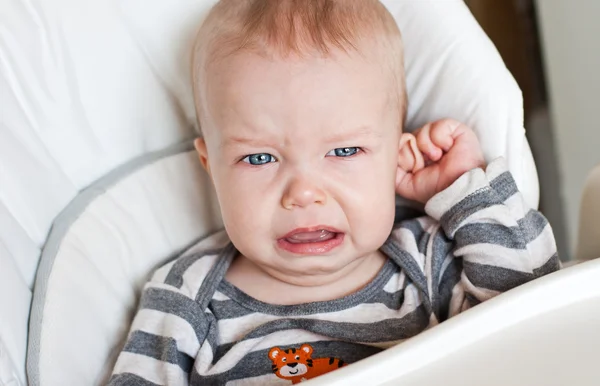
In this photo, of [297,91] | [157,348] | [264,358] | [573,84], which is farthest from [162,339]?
[573,84]

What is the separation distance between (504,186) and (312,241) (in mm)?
228

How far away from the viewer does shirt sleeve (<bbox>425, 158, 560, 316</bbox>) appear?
878 millimetres

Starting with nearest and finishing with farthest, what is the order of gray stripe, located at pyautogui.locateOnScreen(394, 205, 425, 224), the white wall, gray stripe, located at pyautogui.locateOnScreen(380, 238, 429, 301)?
1. gray stripe, located at pyautogui.locateOnScreen(380, 238, 429, 301)
2. gray stripe, located at pyautogui.locateOnScreen(394, 205, 425, 224)
3. the white wall

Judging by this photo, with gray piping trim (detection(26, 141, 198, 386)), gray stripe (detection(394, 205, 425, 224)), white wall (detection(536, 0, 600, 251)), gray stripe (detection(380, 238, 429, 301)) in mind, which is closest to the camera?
gray piping trim (detection(26, 141, 198, 386))

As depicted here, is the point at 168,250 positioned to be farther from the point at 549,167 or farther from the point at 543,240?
the point at 549,167

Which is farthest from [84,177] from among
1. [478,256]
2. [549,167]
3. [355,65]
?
[549,167]

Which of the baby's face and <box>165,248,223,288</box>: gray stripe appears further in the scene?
<box>165,248,223,288</box>: gray stripe

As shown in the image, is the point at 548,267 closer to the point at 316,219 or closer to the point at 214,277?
the point at 316,219

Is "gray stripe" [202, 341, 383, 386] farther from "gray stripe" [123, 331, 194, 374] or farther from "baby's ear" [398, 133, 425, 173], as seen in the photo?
"baby's ear" [398, 133, 425, 173]

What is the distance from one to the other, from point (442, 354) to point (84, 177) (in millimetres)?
522

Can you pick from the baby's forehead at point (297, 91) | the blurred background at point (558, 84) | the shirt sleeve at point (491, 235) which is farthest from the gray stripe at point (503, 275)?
the blurred background at point (558, 84)

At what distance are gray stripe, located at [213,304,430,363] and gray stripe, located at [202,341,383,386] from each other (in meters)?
0.01

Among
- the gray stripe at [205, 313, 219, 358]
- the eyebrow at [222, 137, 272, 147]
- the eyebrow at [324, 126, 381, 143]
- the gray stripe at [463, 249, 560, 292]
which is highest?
the eyebrow at [222, 137, 272, 147]

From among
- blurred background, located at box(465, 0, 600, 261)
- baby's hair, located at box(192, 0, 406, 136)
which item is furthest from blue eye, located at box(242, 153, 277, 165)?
blurred background, located at box(465, 0, 600, 261)
